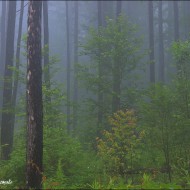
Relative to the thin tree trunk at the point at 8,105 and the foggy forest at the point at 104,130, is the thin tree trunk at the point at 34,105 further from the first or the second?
the thin tree trunk at the point at 8,105

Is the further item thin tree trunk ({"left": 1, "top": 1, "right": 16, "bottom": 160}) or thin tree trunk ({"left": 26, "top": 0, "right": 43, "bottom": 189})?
thin tree trunk ({"left": 1, "top": 1, "right": 16, "bottom": 160})

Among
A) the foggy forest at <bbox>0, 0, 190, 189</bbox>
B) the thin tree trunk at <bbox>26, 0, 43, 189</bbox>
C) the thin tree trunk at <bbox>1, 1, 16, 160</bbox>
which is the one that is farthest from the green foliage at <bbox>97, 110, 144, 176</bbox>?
the thin tree trunk at <bbox>1, 1, 16, 160</bbox>

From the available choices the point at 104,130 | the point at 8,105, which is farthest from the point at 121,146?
the point at 8,105

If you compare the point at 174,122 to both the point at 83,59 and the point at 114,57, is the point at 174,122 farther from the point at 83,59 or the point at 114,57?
the point at 83,59

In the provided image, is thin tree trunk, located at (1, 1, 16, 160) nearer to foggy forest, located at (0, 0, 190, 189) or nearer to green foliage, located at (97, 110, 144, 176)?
foggy forest, located at (0, 0, 190, 189)

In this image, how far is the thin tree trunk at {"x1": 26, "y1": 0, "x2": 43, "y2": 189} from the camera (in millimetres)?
8242

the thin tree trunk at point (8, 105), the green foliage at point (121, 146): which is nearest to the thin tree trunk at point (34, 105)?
the green foliage at point (121, 146)

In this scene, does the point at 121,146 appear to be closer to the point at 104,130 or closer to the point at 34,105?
the point at 104,130

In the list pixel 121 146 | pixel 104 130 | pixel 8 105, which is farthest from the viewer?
pixel 8 105

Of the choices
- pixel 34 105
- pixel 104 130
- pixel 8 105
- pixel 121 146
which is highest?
pixel 8 105

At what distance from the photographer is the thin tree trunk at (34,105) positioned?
8242 millimetres

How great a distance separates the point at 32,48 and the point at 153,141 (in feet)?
18.7

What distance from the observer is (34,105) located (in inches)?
332

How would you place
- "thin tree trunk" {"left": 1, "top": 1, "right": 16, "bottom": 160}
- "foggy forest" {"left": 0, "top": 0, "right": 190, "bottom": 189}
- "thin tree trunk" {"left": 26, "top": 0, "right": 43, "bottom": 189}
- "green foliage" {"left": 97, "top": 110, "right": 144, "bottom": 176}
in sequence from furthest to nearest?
"thin tree trunk" {"left": 1, "top": 1, "right": 16, "bottom": 160}
"green foliage" {"left": 97, "top": 110, "right": 144, "bottom": 176}
"foggy forest" {"left": 0, "top": 0, "right": 190, "bottom": 189}
"thin tree trunk" {"left": 26, "top": 0, "right": 43, "bottom": 189}
